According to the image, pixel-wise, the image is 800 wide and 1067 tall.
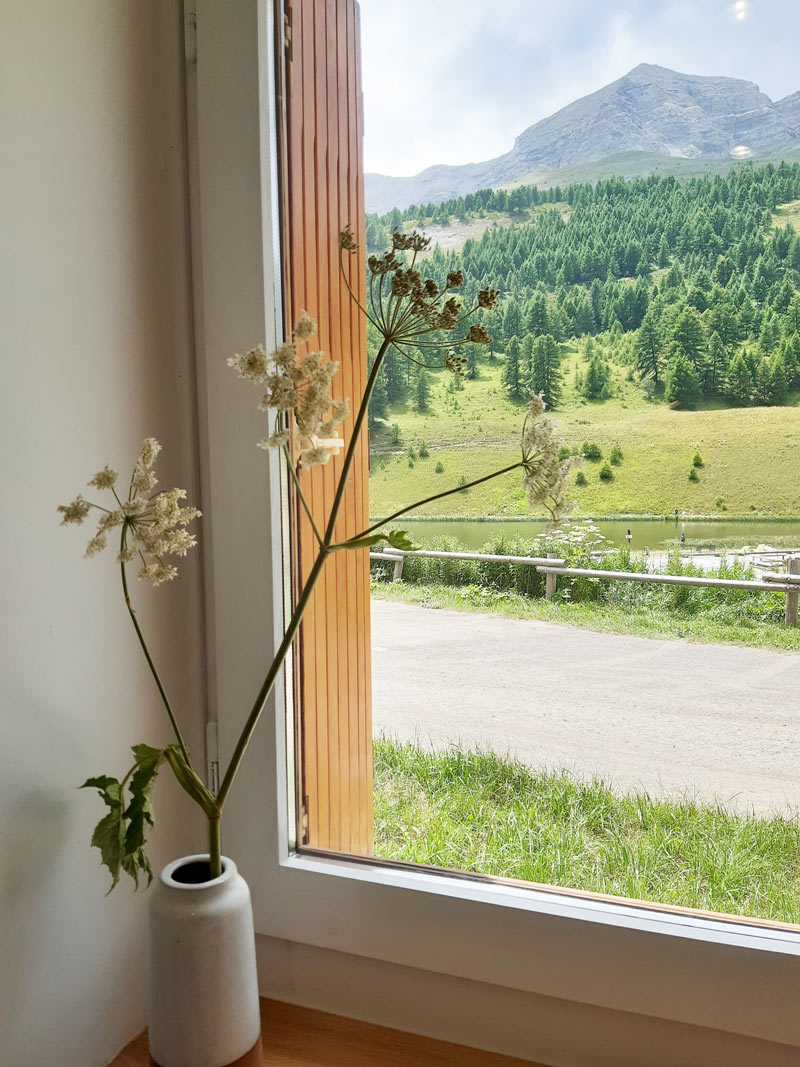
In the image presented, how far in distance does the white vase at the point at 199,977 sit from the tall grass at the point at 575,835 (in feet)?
1.20

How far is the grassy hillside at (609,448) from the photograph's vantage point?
108 cm

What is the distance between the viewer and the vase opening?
1.00 m

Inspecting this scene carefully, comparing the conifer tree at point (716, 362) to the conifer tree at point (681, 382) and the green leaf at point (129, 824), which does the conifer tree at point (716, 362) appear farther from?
the green leaf at point (129, 824)

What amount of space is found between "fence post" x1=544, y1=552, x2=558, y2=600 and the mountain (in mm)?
524

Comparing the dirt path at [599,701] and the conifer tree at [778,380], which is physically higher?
the conifer tree at [778,380]

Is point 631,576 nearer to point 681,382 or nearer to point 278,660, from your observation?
point 681,382

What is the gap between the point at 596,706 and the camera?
1198mm

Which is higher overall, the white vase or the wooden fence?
the wooden fence

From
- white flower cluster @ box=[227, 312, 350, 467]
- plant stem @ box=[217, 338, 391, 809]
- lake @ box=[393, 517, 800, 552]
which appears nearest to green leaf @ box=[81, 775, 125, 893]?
plant stem @ box=[217, 338, 391, 809]

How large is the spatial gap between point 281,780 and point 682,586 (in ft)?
2.07

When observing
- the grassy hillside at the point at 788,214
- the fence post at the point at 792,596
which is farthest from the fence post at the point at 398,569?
the grassy hillside at the point at 788,214

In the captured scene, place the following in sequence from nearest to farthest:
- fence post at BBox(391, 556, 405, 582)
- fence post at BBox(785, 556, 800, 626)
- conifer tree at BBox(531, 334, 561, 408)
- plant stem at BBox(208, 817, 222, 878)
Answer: plant stem at BBox(208, 817, 222, 878)
fence post at BBox(785, 556, 800, 626)
conifer tree at BBox(531, 334, 561, 408)
fence post at BBox(391, 556, 405, 582)

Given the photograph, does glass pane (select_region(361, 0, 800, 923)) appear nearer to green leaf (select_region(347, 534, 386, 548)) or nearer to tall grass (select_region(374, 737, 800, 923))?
tall grass (select_region(374, 737, 800, 923))

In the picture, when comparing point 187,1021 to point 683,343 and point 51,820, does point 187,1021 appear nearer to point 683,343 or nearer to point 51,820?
point 51,820
